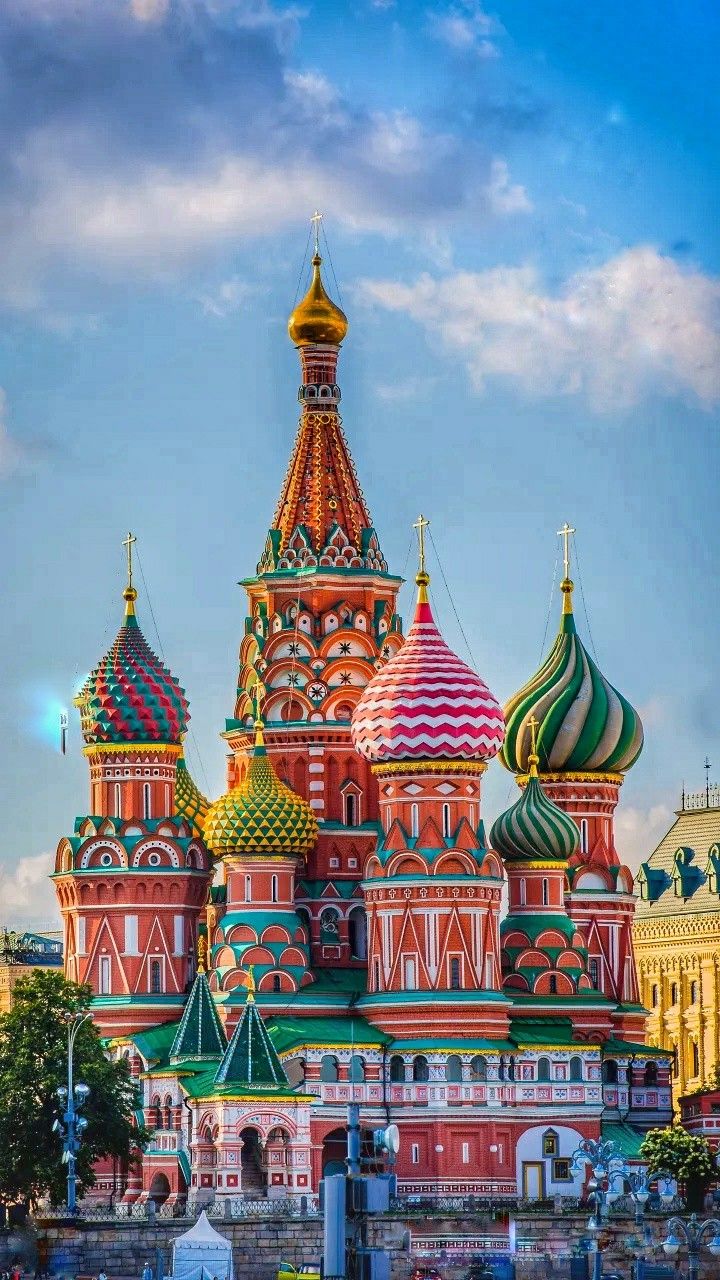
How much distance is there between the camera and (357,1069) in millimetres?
93875


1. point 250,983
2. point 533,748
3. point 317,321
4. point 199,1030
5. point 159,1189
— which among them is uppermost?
point 317,321

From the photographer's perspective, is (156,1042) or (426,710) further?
(156,1042)

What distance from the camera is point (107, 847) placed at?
100375 millimetres

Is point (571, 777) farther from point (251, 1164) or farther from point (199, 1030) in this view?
point (251, 1164)

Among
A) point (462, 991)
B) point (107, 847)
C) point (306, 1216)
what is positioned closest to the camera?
point (306, 1216)

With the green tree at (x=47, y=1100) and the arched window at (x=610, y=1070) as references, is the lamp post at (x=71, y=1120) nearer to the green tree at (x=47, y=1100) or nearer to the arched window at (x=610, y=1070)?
the green tree at (x=47, y=1100)

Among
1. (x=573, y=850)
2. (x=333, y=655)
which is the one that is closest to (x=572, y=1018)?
(x=573, y=850)

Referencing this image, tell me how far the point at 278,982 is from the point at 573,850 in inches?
385

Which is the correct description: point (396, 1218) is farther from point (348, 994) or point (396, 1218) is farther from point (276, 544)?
point (276, 544)

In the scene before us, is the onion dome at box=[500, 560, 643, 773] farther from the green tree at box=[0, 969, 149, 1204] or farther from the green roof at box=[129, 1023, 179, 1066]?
the green tree at box=[0, 969, 149, 1204]

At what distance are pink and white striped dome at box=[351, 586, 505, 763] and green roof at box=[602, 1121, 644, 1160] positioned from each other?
1112 centimetres

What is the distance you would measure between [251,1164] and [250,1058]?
2922mm

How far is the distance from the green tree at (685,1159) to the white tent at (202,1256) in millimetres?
16203

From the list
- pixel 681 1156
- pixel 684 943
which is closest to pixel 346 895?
pixel 681 1156
